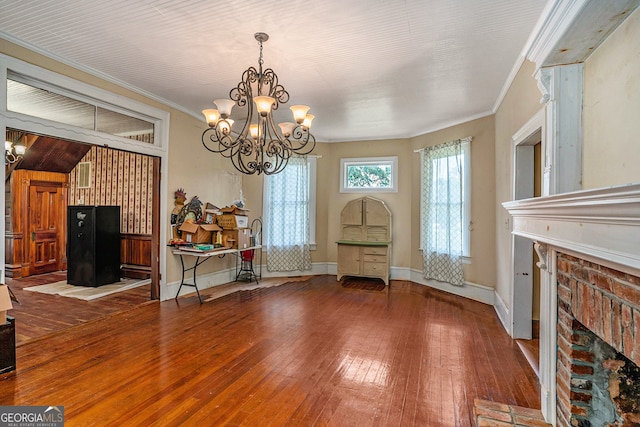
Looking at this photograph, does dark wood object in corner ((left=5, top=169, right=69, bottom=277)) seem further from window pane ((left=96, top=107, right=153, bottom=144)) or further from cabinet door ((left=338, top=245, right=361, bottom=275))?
cabinet door ((left=338, top=245, right=361, bottom=275))

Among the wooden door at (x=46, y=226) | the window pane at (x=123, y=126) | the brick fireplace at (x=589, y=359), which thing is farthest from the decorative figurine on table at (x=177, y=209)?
the brick fireplace at (x=589, y=359)

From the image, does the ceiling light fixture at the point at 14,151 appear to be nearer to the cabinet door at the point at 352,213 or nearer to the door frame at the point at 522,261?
the cabinet door at the point at 352,213

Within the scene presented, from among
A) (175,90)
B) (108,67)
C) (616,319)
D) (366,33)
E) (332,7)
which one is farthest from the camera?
(175,90)

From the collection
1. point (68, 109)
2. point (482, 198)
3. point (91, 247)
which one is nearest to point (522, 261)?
point (482, 198)

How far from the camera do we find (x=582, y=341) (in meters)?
1.68

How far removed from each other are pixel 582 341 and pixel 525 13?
2.25 meters

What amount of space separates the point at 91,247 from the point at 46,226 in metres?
2.00

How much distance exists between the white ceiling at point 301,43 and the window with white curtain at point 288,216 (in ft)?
7.09

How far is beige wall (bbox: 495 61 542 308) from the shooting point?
2.89 metres

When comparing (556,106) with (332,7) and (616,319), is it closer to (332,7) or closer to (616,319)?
(616,319)

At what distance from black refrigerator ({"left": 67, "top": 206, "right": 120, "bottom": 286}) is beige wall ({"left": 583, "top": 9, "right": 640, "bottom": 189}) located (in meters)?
6.37

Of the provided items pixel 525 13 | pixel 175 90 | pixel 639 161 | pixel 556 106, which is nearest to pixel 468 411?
pixel 639 161

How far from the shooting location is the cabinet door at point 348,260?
5855 mm

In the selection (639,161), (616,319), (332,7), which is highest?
(332,7)
